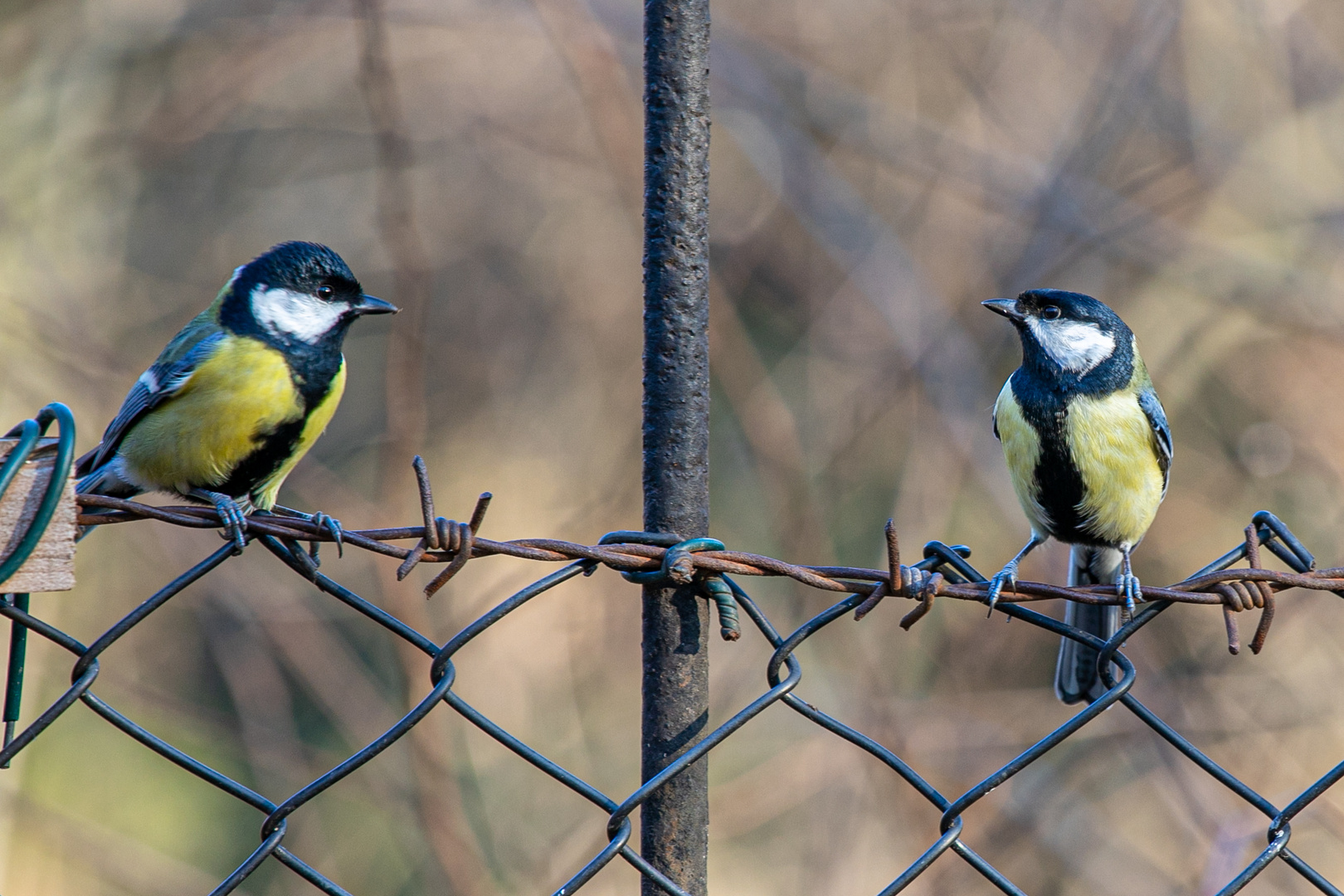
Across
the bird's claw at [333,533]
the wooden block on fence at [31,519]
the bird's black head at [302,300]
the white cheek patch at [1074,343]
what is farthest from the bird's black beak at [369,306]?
the white cheek patch at [1074,343]

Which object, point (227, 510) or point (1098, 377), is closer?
point (227, 510)

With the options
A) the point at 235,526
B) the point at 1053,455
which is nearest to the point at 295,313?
the point at 235,526

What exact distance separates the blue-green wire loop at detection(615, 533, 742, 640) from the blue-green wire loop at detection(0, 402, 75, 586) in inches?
27.1

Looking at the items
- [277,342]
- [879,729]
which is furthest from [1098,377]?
[879,729]

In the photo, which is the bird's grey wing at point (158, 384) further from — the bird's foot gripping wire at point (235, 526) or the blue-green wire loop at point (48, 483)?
the blue-green wire loop at point (48, 483)

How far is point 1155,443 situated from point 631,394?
3.11m

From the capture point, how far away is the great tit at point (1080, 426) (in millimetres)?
2559

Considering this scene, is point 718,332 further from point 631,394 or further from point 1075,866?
point 1075,866

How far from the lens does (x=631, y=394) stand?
5426 mm

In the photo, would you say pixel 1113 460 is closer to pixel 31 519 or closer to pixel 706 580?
pixel 706 580

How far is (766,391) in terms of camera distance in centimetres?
511

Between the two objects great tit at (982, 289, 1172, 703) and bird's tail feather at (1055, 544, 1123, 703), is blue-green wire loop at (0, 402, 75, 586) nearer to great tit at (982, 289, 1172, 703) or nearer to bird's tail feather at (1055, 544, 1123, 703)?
bird's tail feather at (1055, 544, 1123, 703)

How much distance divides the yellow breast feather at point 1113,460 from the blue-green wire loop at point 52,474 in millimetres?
2058

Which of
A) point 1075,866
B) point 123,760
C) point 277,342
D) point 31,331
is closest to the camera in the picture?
point 277,342
